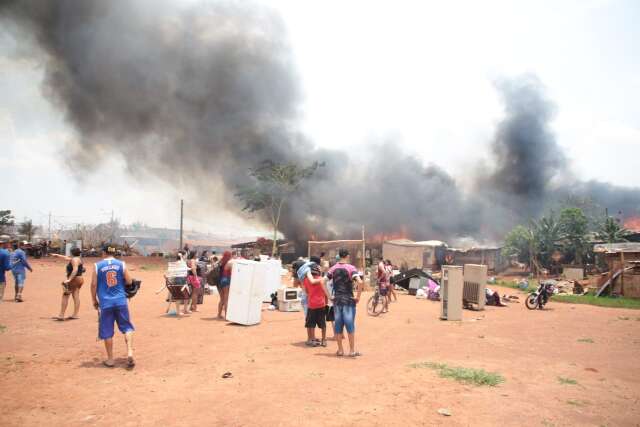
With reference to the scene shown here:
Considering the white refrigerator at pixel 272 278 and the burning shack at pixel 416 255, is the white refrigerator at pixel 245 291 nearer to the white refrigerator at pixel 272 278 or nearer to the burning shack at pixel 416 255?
the white refrigerator at pixel 272 278

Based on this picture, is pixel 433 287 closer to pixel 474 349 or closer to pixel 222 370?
pixel 474 349

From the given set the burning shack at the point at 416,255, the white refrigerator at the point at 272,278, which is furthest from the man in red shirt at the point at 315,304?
the burning shack at the point at 416,255

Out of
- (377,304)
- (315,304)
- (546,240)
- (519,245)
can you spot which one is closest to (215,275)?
(315,304)

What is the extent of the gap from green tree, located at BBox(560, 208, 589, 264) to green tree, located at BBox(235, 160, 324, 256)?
802 inches

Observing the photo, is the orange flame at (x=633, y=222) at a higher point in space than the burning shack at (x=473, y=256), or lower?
higher

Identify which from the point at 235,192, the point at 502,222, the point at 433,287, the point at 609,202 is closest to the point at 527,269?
the point at 502,222

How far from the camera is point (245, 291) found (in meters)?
9.98

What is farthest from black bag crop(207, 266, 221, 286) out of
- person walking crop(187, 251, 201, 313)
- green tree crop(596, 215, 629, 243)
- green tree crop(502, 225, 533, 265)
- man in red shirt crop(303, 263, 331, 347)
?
green tree crop(596, 215, 629, 243)

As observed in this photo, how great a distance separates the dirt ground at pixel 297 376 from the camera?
451 cm

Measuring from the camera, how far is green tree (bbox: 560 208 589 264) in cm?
3403

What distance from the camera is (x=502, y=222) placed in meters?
48.7

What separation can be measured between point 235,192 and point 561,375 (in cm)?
4010

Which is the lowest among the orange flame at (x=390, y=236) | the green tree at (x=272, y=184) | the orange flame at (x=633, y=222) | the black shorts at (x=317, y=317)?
the black shorts at (x=317, y=317)

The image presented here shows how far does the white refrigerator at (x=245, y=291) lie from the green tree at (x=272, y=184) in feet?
103
